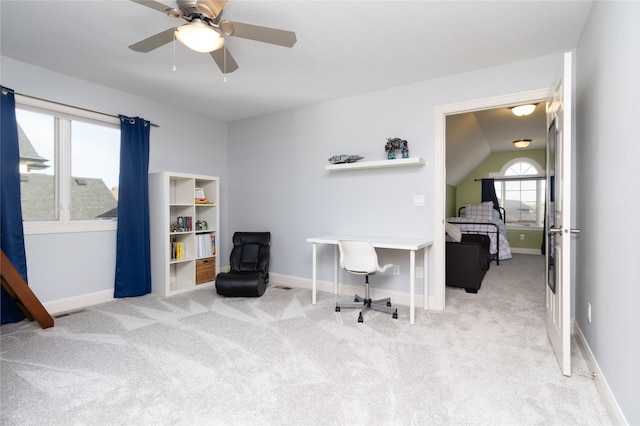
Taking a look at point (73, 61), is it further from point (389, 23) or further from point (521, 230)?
point (521, 230)

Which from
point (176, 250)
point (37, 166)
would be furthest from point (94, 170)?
point (176, 250)

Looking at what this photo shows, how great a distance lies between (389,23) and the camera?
2393mm

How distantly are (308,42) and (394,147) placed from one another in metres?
1.45

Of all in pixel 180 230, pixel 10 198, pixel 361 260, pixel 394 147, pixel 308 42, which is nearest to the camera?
pixel 308 42

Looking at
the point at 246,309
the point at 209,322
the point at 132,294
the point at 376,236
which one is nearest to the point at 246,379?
the point at 209,322

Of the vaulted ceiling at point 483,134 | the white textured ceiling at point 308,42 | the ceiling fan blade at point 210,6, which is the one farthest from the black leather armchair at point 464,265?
the ceiling fan blade at point 210,6

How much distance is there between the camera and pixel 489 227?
6.34 m

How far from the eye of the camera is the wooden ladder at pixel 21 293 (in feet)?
8.50

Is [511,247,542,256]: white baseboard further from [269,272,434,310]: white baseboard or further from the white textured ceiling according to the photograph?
the white textured ceiling

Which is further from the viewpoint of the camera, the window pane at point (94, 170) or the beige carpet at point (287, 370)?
the window pane at point (94, 170)

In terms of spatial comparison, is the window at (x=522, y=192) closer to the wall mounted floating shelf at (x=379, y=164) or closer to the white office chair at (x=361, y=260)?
the wall mounted floating shelf at (x=379, y=164)

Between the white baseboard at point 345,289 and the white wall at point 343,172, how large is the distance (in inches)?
3.1

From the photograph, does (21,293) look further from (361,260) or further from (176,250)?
(361,260)

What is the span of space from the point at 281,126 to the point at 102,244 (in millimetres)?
2662
